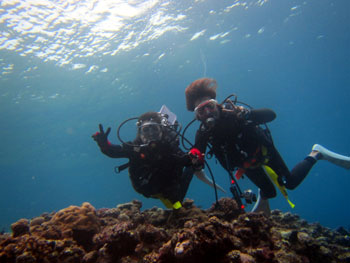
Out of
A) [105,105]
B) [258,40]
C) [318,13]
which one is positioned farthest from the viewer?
[105,105]

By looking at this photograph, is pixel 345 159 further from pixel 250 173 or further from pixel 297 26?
pixel 297 26

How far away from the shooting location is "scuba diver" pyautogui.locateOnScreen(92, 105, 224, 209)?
459 cm

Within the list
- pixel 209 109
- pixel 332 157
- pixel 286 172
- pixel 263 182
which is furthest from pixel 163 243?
pixel 332 157

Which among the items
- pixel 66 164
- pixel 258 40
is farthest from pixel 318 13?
pixel 66 164

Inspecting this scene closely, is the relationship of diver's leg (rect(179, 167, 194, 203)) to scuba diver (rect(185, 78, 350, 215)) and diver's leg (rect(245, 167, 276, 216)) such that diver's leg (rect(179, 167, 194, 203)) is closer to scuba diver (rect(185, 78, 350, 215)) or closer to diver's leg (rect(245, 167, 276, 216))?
scuba diver (rect(185, 78, 350, 215))

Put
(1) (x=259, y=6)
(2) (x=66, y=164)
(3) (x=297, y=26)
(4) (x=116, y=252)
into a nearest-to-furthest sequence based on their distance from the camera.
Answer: (4) (x=116, y=252) < (1) (x=259, y=6) < (3) (x=297, y=26) < (2) (x=66, y=164)

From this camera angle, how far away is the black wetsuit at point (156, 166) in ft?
15.1

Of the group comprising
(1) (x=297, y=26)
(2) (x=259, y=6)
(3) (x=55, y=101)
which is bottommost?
(3) (x=55, y=101)

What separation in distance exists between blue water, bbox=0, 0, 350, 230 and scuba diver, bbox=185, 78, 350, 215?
13.7 metres

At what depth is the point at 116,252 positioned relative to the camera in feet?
9.37

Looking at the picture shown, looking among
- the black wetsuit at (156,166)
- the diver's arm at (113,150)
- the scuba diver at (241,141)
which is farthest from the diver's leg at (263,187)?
the diver's arm at (113,150)

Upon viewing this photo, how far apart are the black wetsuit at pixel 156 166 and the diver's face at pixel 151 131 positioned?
0.28m

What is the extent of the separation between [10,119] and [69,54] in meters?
15.9

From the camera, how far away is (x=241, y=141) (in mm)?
5113
